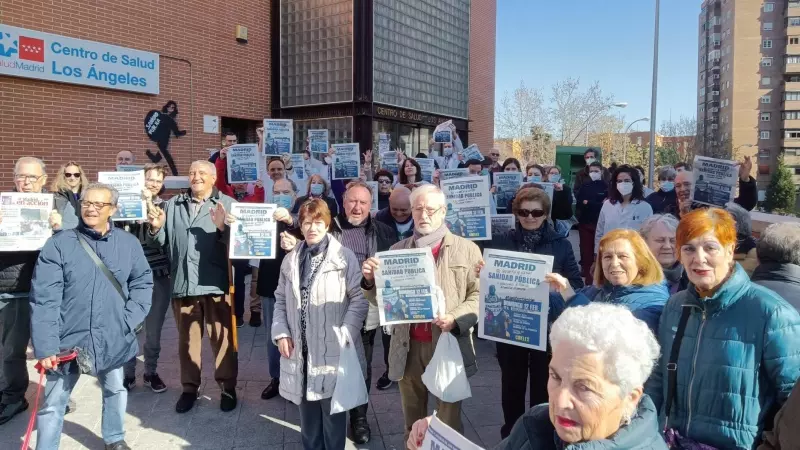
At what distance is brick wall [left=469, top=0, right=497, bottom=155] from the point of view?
64.5ft

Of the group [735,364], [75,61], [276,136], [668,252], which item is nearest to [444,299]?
[668,252]

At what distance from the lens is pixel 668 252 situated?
3.51m

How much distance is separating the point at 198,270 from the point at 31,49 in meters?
8.26

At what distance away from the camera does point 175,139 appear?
12.6 meters

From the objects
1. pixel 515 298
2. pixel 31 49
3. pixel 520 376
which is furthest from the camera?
pixel 31 49

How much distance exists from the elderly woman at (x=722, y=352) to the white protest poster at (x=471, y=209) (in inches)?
91.8

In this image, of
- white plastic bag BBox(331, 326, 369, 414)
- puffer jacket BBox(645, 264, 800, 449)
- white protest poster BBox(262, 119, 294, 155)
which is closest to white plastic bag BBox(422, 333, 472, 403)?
white plastic bag BBox(331, 326, 369, 414)

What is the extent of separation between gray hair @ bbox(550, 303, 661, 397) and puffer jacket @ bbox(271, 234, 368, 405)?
2.13m

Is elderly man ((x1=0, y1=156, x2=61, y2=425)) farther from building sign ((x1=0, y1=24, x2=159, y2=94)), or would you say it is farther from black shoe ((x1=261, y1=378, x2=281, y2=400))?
building sign ((x1=0, y1=24, x2=159, y2=94))

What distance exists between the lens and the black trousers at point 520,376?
12.5 feet

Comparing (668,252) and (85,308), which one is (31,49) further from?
(668,252)

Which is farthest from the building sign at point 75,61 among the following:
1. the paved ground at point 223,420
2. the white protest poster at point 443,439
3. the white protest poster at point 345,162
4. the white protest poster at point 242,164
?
the white protest poster at point 443,439

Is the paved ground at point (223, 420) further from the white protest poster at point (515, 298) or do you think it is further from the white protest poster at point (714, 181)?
the white protest poster at point (714, 181)

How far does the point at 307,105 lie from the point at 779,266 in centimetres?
1321
